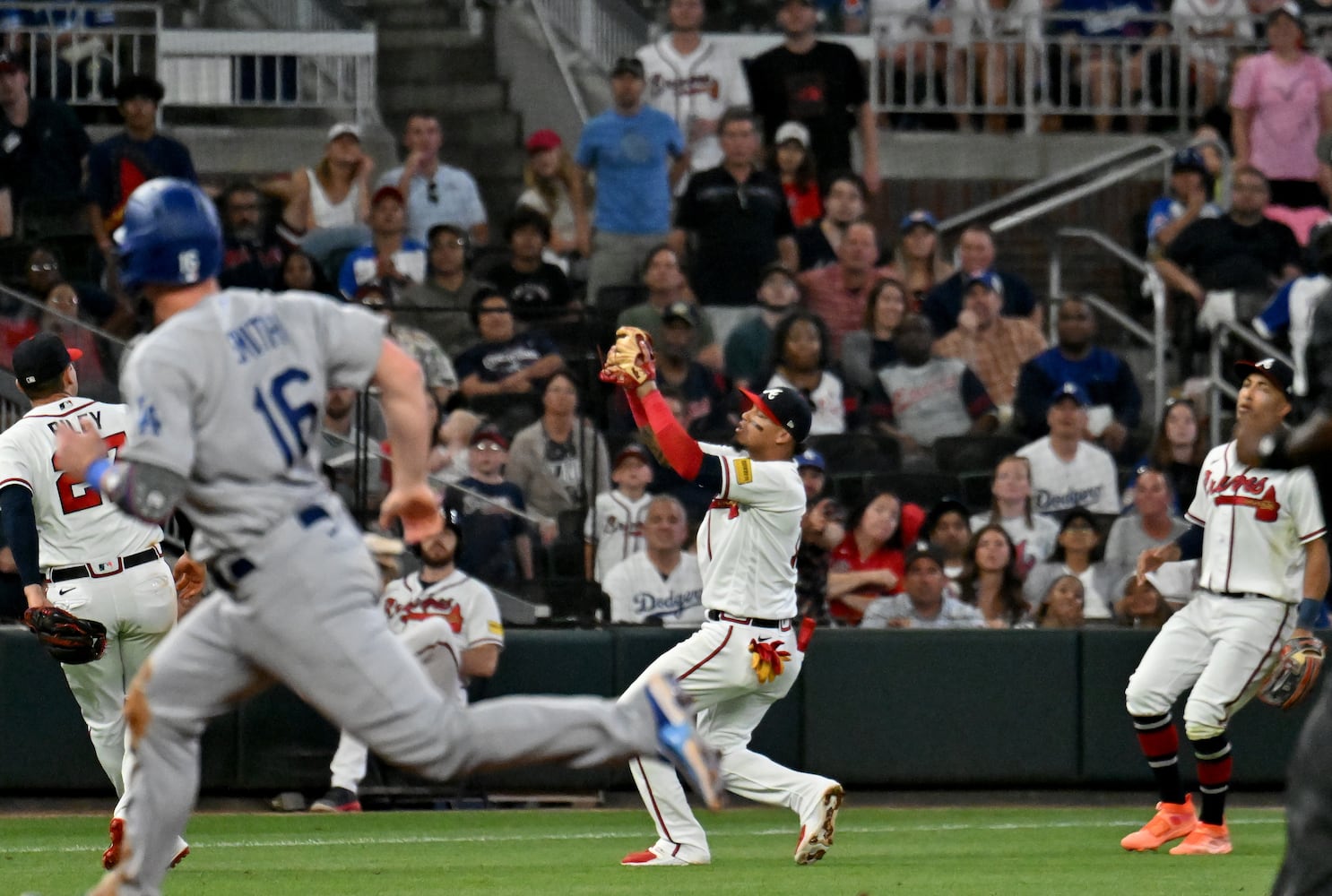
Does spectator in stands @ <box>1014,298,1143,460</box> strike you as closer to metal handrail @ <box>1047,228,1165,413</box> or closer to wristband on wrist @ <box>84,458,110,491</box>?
metal handrail @ <box>1047,228,1165,413</box>

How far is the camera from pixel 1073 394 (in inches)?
567

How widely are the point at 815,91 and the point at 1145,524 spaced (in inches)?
203

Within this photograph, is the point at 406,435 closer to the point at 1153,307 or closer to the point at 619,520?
the point at 619,520

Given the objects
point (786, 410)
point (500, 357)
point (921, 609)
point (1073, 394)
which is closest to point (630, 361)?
point (786, 410)

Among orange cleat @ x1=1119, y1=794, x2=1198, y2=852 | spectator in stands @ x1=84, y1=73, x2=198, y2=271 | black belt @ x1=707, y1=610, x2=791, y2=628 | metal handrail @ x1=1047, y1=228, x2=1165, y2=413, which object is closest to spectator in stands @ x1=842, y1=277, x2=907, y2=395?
metal handrail @ x1=1047, y1=228, x2=1165, y2=413

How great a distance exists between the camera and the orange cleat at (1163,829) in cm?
1002

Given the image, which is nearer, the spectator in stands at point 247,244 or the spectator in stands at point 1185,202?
the spectator in stands at point 247,244

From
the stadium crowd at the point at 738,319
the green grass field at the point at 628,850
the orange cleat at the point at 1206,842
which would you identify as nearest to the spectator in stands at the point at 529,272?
the stadium crowd at the point at 738,319

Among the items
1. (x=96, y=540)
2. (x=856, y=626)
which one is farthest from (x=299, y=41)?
(x=96, y=540)

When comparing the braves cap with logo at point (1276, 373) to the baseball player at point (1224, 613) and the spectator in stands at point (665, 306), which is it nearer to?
the baseball player at point (1224, 613)

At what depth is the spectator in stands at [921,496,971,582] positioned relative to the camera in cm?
1348

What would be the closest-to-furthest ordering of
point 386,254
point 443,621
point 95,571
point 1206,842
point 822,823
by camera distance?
point 822,823
point 95,571
point 1206,842
point 443,621
point 386,254

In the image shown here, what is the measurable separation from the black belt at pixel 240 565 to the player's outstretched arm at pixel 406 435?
0.18 meters

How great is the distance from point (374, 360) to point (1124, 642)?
8.11 metres
